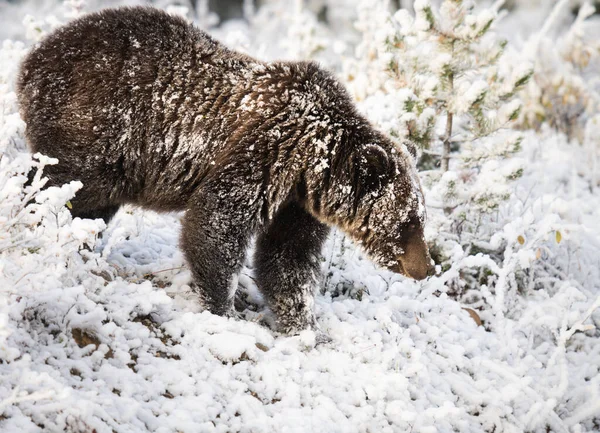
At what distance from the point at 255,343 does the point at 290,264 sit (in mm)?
750

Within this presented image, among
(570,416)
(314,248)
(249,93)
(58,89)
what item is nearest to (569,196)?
(570,416)

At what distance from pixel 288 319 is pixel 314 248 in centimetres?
58

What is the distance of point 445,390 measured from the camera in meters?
4.03

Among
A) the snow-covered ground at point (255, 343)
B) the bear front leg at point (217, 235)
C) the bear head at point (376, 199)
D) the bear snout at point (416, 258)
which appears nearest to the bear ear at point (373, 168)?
the bear head at point (376, 199)

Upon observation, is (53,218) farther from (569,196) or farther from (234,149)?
(569,196)

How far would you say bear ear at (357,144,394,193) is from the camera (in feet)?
13.1

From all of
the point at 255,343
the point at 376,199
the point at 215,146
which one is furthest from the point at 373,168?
the point at 255,343

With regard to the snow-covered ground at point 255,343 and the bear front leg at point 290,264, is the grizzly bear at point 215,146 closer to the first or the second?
the bear front leg at point 290,264

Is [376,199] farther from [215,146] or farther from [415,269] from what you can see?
[215,146]

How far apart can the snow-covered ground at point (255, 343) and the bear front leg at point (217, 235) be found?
214 mm

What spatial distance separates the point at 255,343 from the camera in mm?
3785

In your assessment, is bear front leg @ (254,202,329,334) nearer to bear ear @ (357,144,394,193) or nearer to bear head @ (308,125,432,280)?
bear head @ (308,125,432,280)

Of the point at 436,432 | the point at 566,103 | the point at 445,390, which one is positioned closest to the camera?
the point at 436,432

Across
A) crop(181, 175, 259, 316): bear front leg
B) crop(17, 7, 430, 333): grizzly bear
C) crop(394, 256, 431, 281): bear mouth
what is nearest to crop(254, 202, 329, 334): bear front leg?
crop(17, 7, 430, 333): grizzly bear
